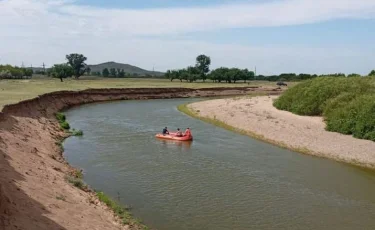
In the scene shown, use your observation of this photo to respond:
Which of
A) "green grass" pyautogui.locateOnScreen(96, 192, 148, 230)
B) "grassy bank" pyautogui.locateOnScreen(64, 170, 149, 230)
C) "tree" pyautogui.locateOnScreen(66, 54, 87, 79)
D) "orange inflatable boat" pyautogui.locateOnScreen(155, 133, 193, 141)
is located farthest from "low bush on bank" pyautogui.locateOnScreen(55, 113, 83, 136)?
"tree" pyautogui.locateOnScreen(66, 54, 87, 79)

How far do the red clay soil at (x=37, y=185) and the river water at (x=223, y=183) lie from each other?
1850 millimetres

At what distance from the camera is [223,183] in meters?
24.0

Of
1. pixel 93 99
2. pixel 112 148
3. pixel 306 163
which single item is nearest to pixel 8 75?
pixel 93 99

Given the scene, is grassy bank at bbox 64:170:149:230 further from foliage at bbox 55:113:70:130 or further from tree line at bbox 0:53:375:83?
tree line at bbox 0:53:375:83

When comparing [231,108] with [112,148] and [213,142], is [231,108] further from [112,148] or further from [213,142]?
[112,148]

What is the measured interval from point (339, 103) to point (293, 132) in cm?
914

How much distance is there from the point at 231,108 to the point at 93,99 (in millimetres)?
32235

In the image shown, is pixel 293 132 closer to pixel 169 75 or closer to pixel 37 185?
pixel 37 185

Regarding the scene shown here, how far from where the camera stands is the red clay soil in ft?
46.6

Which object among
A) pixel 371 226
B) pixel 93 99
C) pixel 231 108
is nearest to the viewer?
pixel 371 226

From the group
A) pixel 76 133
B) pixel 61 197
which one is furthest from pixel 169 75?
pixel 61 197

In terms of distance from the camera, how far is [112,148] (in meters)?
33.3

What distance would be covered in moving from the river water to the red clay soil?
185cm

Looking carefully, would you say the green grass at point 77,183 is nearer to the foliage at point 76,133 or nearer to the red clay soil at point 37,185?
the red clay soil at point 37,185
